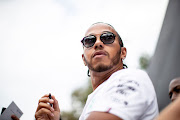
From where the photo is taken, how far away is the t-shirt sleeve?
3.90 ft

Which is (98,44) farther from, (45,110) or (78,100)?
(78,100)

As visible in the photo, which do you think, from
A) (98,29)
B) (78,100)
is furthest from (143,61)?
(98,29)

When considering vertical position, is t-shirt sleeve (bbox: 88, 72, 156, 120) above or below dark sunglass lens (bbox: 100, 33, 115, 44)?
below

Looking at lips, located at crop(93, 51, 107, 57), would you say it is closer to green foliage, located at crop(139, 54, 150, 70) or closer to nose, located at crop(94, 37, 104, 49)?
nose, located at crop(94, 37, 104, 49)

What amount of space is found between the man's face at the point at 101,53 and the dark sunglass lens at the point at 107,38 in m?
0.04

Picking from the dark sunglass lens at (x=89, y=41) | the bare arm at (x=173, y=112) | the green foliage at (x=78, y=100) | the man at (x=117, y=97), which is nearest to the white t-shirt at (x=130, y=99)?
the man at (x=117, y=97)

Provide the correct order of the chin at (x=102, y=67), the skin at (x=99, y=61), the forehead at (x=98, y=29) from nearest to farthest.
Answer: the skin at (x=99, y=61) < the chin at (x=102, y=67) < the forehead at (x=98, y=29)

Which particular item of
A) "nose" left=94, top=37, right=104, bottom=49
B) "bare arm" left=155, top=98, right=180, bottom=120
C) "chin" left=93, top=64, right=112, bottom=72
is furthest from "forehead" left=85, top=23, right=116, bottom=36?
"bare arm" left=155, top=98, right=180, bottom=120

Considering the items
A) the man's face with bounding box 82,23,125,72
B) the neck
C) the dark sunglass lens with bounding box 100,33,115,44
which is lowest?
the neck

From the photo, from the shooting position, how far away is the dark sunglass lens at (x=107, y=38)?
90.2 inches

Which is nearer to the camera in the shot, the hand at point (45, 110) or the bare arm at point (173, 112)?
the bare arm at point (173, 112)

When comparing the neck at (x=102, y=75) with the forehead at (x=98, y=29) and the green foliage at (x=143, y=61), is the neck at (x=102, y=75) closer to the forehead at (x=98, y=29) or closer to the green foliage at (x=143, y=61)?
the forehead at (x=98, y=29)

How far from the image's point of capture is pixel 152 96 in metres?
1.43

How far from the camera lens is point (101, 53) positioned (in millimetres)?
2191
